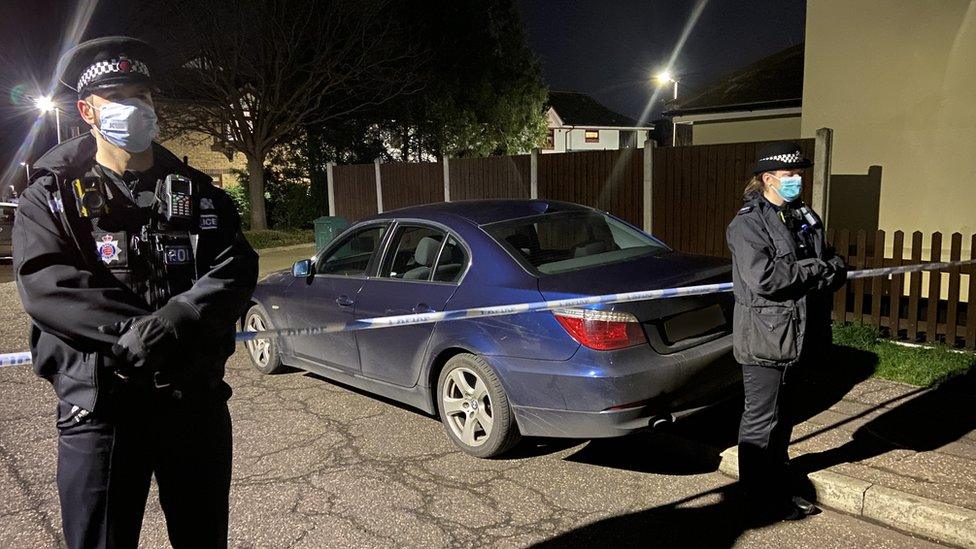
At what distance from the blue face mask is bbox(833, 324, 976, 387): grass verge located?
270 centimetres

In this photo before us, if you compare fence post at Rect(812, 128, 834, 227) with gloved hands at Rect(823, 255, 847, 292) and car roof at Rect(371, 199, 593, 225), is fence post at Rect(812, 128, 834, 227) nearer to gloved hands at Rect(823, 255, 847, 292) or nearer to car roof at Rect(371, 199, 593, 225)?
car roof at Rect(371, 199, 593, 225)

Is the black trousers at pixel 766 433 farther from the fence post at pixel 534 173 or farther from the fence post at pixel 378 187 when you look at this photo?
the fence post at pixel 378 187

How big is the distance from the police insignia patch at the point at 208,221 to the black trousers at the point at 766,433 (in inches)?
95.1

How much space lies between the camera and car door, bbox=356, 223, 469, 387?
14.6 feet

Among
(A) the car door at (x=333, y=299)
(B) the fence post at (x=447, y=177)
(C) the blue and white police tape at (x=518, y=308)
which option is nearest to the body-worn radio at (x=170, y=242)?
(C) the blue and white police tape at (x=518, y=308)

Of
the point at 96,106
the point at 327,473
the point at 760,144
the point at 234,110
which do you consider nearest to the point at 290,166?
the point at 234,110

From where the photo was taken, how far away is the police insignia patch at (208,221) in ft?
7.15

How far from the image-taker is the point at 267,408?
530cm

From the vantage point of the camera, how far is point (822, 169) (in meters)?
7.54

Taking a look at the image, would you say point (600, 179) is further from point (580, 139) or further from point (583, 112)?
point (583, 112)

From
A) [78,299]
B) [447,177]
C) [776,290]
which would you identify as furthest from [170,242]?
[447,177]

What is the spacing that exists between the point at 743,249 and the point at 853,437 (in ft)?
5.96

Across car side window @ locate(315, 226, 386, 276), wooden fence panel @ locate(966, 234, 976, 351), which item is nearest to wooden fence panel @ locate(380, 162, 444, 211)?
car side window @ locate(315, 226, 386, 276)

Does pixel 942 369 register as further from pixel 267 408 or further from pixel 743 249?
pixel 267 408
